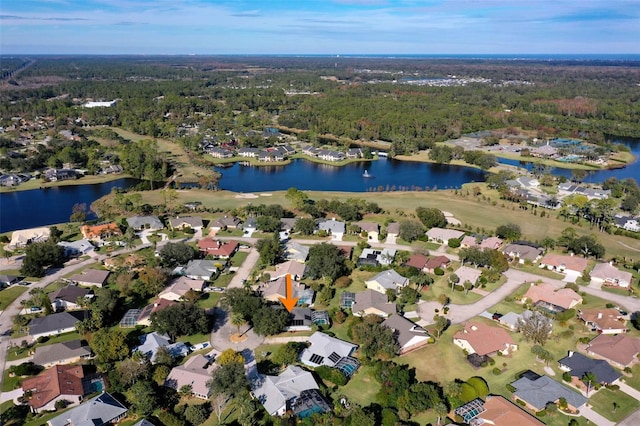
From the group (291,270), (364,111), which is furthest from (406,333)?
(364,111)

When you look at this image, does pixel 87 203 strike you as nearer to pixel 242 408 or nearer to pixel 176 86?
pixel 242 408

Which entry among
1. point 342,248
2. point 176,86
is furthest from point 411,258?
point 176,86

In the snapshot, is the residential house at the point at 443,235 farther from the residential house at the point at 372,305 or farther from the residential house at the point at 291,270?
the residential house at the point at 291,270

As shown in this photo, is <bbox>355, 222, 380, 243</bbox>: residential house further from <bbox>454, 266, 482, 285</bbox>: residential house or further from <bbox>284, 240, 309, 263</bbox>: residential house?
<bbox>454, 266, 482, 285</bbox>: residential house

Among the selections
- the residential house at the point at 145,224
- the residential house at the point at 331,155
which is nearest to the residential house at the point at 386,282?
the residential house at the point at 145,224

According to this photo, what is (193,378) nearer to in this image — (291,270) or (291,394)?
(291,394)
